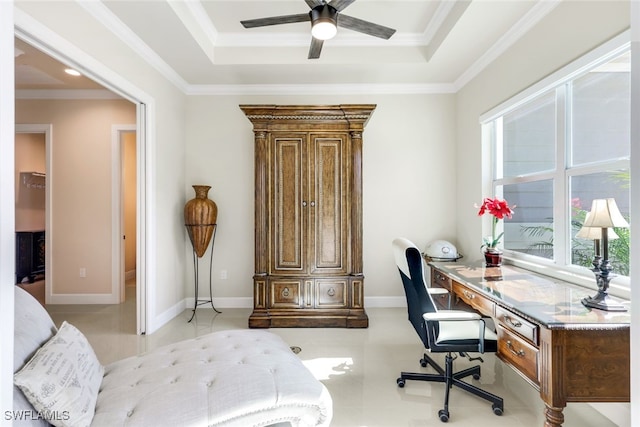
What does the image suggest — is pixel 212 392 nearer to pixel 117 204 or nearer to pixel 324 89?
pixel 324 89

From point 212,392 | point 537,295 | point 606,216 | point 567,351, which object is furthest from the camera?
point 537,295

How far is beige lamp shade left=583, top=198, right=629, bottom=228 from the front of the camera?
1554 mm

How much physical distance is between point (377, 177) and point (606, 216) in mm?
2602

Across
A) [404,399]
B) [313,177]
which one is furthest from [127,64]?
[404,399]

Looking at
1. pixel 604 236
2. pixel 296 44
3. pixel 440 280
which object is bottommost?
pixel 440 280

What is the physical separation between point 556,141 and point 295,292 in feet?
8.92

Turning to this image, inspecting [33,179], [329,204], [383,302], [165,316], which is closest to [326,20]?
[329,204]

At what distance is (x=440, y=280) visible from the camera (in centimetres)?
294

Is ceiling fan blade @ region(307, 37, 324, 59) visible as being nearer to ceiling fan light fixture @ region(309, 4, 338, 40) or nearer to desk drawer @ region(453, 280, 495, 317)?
ceiling fan light fixture @ region(309, 4, 338, 40)

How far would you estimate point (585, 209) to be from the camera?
7.13 feet

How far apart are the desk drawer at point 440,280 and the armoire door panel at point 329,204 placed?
0.92m

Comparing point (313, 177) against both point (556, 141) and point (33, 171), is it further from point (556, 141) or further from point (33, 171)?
point (33, 171)

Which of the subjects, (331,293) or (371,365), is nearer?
(371,365)

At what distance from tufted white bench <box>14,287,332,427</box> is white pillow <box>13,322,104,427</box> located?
1.5 inches
